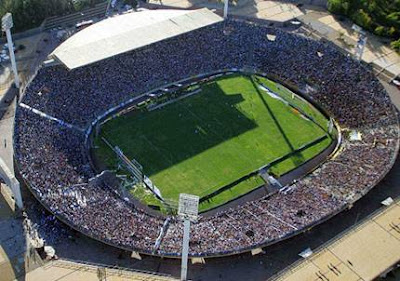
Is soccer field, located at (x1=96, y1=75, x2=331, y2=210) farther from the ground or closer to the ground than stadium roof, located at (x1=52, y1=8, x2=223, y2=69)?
closer to the ground

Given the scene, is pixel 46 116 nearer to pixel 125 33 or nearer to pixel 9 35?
pixel 9 35

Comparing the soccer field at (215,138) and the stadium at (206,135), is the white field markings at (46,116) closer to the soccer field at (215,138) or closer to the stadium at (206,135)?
the stadium at (206,135)

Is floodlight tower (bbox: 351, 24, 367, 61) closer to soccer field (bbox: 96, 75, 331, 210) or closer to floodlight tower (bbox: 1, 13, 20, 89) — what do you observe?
soccer field (bbox: 96, 75, 331, 210)

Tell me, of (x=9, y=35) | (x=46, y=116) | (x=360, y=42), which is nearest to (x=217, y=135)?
(x=46, y=116)

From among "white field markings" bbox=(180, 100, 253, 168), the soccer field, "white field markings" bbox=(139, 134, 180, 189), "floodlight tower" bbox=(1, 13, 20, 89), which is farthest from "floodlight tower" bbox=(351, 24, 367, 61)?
"floodlight tower" bbox=(1, 13, 20, 89)

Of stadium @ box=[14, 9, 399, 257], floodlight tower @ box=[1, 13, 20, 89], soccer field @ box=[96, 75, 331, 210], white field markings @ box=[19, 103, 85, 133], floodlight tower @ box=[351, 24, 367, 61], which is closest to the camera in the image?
stadium @ box=[14, 9, 399, 257]

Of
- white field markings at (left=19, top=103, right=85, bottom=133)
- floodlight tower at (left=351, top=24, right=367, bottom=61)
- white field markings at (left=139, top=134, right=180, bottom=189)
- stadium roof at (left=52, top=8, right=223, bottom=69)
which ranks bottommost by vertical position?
white field markings at (left=139, top=134, right=180, bottom=189)

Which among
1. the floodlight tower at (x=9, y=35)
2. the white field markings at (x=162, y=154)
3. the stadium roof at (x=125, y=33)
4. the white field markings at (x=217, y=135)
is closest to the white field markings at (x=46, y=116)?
the stadium roof at (x=125, y=33)
